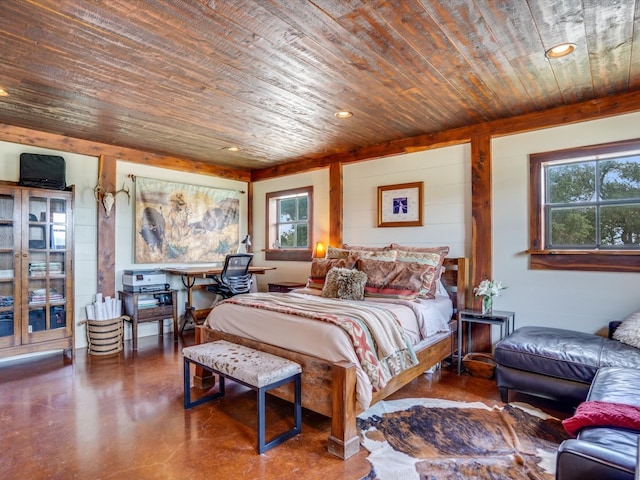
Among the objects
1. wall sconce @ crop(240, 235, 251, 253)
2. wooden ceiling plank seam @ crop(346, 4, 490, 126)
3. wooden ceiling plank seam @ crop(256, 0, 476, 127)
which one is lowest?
wall sconce @ crop(240, 235, 251, 253)

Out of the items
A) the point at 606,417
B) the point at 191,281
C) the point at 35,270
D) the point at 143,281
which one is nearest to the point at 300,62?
the point at 606,417

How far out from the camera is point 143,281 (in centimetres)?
442

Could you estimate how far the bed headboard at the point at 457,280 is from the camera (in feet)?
12.3

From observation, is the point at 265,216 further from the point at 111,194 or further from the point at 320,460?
the point at 320,460

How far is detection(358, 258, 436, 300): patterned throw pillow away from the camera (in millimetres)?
3390

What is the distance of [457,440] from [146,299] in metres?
3.83

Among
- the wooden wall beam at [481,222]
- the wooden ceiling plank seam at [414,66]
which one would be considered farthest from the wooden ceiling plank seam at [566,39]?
the wooden wall beam at [481,222]

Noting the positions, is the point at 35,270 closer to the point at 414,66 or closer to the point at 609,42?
the point at 414,66

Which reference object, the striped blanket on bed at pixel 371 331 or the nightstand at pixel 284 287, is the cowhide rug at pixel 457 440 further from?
the nightstand at pixel 284 287

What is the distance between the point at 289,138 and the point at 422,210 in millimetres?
1745

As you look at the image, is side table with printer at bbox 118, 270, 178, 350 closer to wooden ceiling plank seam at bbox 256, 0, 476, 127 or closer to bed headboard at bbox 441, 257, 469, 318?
bed headboard at bbox 441, 257, 469, 318

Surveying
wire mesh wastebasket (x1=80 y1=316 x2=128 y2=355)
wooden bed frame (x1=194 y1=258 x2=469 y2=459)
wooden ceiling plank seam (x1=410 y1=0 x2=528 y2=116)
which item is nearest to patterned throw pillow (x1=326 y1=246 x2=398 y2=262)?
wooden bed frame (x1=194 y1=258 x2=469 y2=459)

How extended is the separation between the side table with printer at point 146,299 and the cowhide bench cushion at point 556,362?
3781 mm

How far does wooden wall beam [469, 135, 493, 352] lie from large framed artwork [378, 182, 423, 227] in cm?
62
